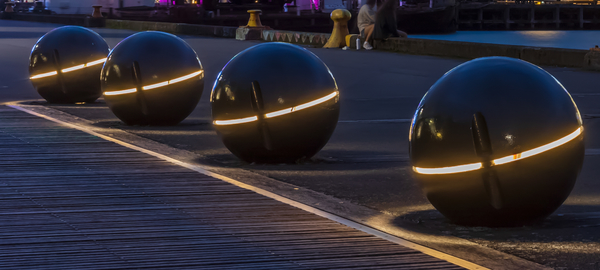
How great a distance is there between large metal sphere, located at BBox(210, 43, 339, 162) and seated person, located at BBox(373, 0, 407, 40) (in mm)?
17142

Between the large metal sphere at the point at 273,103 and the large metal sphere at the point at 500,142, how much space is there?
234 cm

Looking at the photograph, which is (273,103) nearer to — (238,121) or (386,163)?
(238,121)

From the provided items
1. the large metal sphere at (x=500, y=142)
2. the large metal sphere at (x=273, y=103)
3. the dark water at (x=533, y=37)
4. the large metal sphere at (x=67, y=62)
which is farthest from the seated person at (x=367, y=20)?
the dark water at (x=533, y=37)

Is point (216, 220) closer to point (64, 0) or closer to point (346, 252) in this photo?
point (346, 252)

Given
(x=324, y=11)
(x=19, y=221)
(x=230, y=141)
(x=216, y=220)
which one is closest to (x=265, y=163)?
(x=230, y=141)

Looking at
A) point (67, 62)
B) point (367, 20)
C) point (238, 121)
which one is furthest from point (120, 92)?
point (367, 20)

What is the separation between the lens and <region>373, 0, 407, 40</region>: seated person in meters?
25.1

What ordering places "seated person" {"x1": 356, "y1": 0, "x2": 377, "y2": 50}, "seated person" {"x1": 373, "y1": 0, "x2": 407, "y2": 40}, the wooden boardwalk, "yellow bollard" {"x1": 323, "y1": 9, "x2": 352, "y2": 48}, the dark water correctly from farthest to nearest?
the dark water < "yellow bollard" {"x1": 323, "y1": 9, "x2": 352, "y2": 48} < "seated person" {"x1": 356, "y1": 0, "x2": 377, "y2": 50} < "seated person" {"x1": 373, "y1": 0, "x2": 407, "y2": 40} < the wooden boardwalk

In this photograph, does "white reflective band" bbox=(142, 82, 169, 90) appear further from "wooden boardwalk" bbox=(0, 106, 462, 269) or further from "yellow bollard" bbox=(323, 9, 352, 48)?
"yellow bollard" bbox=(323, 9, 352, 48)

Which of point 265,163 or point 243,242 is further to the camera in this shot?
point 265,163

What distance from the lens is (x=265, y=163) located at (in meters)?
8.45

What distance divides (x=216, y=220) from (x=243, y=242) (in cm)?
63

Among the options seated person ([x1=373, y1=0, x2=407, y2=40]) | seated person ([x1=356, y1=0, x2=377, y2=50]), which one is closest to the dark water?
seated person ([x1=356, y1=0, x2=377, y2=50])

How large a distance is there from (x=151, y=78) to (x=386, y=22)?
654 inches
